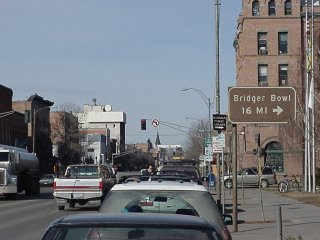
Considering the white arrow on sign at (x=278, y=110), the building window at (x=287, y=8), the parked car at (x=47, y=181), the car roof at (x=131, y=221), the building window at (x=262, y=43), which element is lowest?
the parked car at (x=47, y=181)

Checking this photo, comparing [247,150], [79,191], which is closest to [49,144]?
[247,150]

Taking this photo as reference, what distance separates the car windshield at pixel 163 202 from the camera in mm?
8141

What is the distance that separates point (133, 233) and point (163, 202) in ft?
12.0

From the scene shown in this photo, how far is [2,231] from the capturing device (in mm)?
19469

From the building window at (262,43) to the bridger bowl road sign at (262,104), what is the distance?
5803cm

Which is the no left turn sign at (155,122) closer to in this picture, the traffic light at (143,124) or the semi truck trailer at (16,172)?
the traffic light at (143,124)

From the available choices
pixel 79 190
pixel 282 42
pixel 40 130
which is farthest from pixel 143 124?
A: pixel 40 130

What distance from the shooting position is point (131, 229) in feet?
16.4

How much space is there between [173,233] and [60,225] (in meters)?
0.87

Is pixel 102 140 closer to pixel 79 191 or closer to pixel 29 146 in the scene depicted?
pixel 29 146

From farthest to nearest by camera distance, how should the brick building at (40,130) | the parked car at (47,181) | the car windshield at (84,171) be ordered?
the brick building at (40,130)
the parked car at (47,181)
the car windshield at (84,171)

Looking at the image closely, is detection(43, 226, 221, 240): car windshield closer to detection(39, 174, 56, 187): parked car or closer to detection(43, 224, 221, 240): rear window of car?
detection(43, 224, 221, 240): rear window of car

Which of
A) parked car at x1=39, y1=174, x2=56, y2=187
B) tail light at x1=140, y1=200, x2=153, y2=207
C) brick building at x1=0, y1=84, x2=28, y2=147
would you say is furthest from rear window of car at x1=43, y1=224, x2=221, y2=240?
brick building at x1=0, y1=84, x2=28, y2=147

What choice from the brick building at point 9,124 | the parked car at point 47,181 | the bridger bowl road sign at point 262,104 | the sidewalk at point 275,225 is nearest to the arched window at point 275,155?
the parked car at point 47,181
